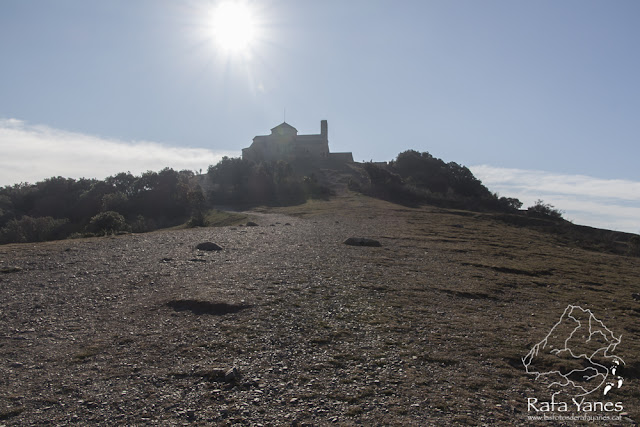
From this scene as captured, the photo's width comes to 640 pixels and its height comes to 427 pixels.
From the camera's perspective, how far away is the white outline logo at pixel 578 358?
22.3ft

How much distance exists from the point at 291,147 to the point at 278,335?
315 feet

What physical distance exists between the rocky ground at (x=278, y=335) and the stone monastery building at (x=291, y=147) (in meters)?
82.8

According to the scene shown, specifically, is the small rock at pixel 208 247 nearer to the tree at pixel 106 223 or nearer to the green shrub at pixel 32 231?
the tree at pixel 106 223

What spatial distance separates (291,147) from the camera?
103 meters

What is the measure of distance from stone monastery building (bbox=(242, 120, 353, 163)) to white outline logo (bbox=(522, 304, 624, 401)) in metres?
89.8

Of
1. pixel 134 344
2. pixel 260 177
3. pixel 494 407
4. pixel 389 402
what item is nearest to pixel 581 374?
pixel 494 407

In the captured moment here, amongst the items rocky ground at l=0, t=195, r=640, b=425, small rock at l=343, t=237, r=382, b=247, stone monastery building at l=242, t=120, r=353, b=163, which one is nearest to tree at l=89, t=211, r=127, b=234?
rocky ground at l=0, t=195, r=640, b=425

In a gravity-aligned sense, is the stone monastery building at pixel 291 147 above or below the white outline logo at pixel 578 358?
above

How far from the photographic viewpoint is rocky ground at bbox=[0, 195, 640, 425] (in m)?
5.80

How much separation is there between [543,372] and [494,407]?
72.4 inches

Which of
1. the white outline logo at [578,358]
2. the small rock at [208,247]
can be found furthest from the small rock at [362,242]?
A: the white outline logo at [578,358]

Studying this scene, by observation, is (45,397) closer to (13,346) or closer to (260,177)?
(13,346)

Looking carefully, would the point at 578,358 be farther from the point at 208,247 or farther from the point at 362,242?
the point at 208,247

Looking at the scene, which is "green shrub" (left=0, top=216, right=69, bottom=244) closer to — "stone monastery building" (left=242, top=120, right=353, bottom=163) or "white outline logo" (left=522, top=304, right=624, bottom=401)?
"white outline logo" (left=522, top=304, right=624, bottom=401)
